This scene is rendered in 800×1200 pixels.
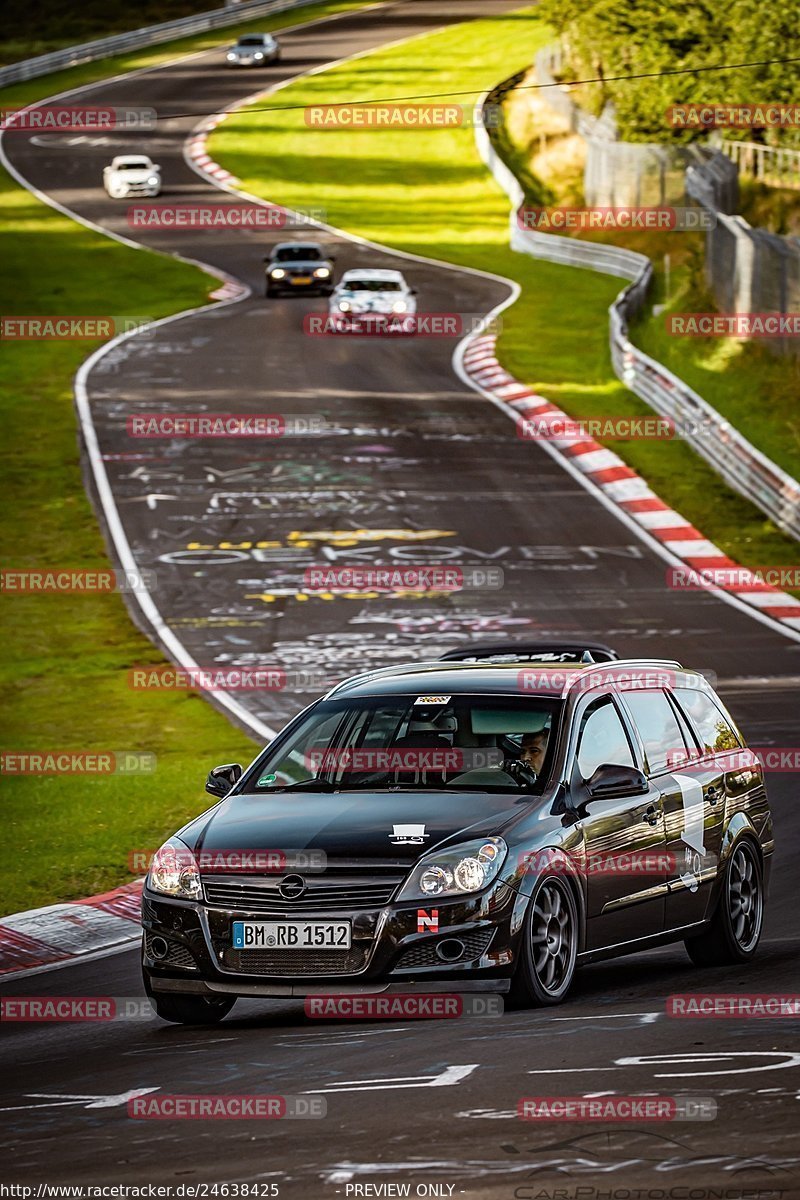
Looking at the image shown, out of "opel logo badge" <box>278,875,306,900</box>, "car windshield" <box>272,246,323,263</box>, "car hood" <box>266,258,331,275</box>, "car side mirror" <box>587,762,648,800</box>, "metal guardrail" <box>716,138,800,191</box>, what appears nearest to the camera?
"opel logo badge" <box>278,875,306,900</box>

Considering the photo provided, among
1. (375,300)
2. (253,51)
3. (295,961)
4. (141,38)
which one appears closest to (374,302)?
(375,300)

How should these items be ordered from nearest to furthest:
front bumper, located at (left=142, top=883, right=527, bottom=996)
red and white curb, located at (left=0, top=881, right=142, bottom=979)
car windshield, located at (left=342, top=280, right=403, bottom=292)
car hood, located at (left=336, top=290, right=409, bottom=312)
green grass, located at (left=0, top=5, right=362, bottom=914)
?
front bumper, located at (left=142, top=883, right=527, bottom=996) < red and white curb, located at (left=0, top=881, right=142, bottom=979) < green grass, located at (left=0, top=5, right=362, bottom=914) < car hood, located at (left=336, top=290, right=409, bottom=312) < car windshield, located at (left=342, top=280, right=403, bottom=292)

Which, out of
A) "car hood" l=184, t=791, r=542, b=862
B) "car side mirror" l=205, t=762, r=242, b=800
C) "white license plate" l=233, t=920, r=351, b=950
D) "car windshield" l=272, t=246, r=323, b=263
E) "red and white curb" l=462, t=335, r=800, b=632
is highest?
"car hood" l=184, t=791, r=542, b=862

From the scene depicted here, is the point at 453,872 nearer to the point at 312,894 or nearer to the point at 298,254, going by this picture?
the point at 312,894

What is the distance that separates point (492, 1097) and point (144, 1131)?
1.17 m

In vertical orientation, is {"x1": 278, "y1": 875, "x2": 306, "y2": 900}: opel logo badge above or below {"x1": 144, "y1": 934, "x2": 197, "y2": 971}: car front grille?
above

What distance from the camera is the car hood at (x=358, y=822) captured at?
356 inches

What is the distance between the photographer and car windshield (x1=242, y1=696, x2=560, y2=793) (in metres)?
9.75

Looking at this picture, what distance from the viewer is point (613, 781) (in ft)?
31.8

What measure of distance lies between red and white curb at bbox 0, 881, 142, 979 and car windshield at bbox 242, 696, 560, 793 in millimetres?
2105

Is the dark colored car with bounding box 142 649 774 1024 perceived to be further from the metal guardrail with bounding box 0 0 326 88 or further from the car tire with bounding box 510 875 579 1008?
the metal guardrail with bounding box 0 0 326 88

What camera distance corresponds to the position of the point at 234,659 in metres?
21.4

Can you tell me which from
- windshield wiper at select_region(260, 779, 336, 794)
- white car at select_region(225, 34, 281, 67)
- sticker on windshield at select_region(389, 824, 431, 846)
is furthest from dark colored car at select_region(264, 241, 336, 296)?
white car at select_region(225, 34, 281, 67)

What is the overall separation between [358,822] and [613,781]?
4.01ft
